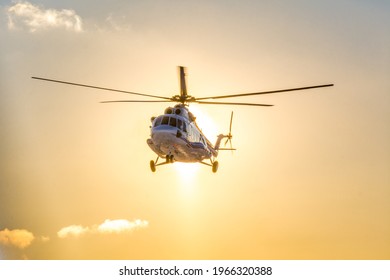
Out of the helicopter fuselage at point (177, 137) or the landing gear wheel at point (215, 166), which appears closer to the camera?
the helicopter fuselage at point (177, 137)

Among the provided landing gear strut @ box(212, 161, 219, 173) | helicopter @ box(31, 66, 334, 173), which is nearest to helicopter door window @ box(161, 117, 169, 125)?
helicopter @ box(31, 66, 334, 173)

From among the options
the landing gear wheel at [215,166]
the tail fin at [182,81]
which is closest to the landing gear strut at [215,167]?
the landing gear wheel at [215,166]

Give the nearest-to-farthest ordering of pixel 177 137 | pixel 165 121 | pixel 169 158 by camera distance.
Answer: pixel 177 137
pixel 165 121
pixel 169 158

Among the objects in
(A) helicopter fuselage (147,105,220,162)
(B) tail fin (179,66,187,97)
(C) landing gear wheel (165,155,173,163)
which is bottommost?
(C) landing gear wheel (165,155,173,163)

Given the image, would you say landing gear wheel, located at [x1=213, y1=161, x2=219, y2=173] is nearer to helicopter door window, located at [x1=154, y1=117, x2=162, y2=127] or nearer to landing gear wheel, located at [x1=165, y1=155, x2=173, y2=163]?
landing gear wheel, located at [x1=165, y1=155, x2=173, y2=163]

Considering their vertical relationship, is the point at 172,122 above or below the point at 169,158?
above

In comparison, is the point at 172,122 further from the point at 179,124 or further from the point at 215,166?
the point at 215,166

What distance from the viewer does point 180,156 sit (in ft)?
133

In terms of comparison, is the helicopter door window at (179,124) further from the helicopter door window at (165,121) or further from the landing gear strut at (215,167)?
the landing gear strut at (215,167)

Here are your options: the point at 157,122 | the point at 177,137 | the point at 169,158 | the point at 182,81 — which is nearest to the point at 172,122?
the point at 157,122

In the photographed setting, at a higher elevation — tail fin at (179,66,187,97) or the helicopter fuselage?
tail fin at (179,66,187,97)

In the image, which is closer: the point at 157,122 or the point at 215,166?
the point at 157,122
